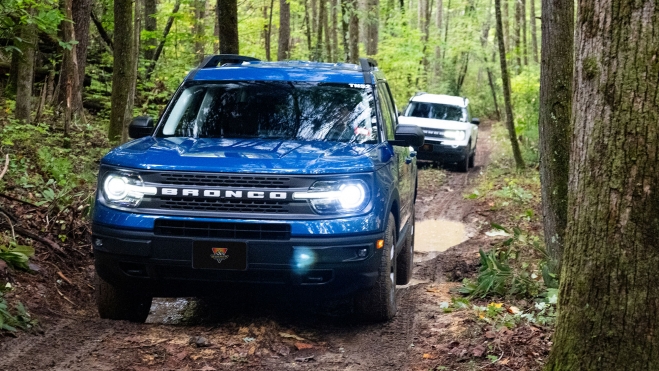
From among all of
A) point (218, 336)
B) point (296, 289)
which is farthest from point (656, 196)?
point (218, 336)

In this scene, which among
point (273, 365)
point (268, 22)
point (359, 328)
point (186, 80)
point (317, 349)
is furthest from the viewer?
point (268, 22)

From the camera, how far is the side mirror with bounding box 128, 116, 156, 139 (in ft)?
19.6

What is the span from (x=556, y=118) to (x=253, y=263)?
11.5ft

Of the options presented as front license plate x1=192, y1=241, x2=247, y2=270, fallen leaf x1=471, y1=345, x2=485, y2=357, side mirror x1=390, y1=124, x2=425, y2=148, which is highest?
side mirror x1=390, y1=124, x2=425, y2=148

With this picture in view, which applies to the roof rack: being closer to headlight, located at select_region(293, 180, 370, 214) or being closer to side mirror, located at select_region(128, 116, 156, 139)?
side mirror, located at select_region(128, 116, 156, 139)

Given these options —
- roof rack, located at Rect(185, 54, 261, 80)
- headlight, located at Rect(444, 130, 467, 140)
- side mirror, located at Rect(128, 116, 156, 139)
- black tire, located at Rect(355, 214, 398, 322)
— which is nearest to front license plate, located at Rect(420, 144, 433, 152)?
headlight, located at Rect(444, 130, 467, 140)

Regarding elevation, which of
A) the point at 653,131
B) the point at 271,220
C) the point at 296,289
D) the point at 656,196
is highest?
the point at 653,131

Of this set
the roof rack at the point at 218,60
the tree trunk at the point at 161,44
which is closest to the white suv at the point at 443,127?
the tree trunk at the point at 161,44

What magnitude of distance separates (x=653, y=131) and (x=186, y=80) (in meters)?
4.25

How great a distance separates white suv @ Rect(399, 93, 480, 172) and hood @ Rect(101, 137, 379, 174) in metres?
11.7

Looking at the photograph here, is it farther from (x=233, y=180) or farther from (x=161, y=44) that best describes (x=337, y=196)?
(x=161, y=44)

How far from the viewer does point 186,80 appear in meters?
6.36

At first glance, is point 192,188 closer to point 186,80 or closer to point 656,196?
point 186,80

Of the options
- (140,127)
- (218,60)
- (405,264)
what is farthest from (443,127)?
(140,127)
